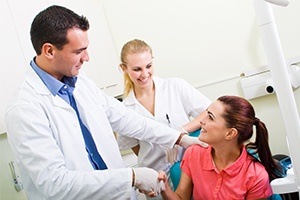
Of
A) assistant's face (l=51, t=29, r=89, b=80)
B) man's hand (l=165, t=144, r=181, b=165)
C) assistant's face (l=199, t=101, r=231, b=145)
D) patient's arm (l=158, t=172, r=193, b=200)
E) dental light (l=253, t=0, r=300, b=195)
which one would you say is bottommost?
patient's arm (l=158, t=172, r=193, b=200)

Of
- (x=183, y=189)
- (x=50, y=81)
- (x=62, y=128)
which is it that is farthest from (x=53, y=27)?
(x=183, y=189)

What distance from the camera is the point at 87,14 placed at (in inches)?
95.7

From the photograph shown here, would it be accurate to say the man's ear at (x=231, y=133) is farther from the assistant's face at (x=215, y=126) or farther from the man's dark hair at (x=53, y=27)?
the man's dark hair at (x=53, y=27)

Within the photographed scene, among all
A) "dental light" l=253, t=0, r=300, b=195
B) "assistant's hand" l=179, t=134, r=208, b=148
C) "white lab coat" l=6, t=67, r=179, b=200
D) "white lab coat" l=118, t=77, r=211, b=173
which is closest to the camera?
"dental light" l=253, t=0, r=300, b=195

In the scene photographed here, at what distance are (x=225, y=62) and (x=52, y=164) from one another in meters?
1.75

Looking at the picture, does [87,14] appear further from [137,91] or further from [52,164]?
[52,164]

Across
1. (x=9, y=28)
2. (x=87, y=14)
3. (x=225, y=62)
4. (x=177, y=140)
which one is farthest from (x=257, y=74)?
(x=9, y=28)

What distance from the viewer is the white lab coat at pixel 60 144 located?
3.49ft

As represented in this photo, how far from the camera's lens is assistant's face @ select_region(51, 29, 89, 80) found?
3.89 feet

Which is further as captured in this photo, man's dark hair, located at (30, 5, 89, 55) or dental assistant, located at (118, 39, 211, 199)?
dental assistant, located at (118, 39, 211, 199)

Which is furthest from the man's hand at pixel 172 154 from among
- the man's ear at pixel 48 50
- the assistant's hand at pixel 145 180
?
the man's ear at pixel 48 50

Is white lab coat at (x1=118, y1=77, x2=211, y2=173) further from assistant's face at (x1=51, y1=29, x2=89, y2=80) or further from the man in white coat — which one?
assistant's face at (x1=51, y1=29, x2=89, y2=80)

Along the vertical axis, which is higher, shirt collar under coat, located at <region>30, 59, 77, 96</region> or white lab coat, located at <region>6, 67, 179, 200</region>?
shirt collar under coat, located at <region>30, 59, 77, 96</region>

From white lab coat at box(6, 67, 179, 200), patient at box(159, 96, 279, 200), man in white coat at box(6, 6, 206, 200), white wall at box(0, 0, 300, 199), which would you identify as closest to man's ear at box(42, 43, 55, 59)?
man in white coat at box(6, 6, 206, 200)
